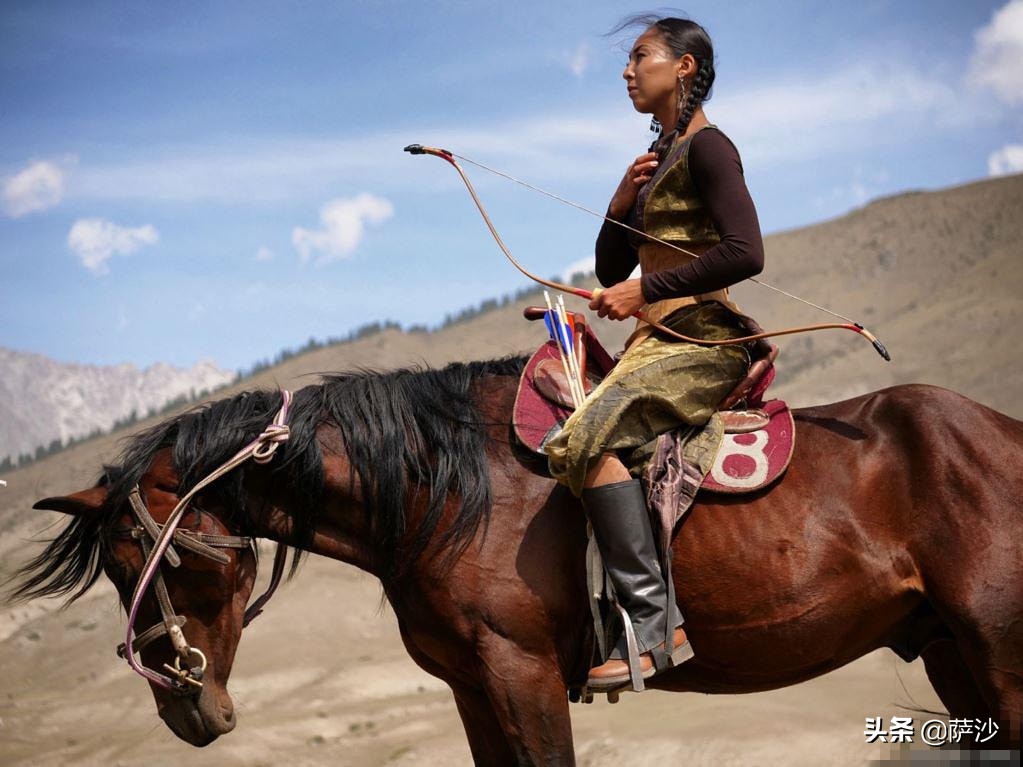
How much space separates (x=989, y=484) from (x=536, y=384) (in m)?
1.74

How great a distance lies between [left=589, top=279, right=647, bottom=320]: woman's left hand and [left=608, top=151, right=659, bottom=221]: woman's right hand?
1.54 ft

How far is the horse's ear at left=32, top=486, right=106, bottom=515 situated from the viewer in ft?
12.0

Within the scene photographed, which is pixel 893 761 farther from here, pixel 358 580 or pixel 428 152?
pixel 358 580

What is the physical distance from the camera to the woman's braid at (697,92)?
3982 millimetres

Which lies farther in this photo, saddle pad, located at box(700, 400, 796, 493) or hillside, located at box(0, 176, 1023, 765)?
hillside, located at box(0, 176, 1023, 765)

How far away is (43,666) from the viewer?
49.9 ft

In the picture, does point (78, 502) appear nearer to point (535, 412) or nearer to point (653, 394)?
point (535, 412)

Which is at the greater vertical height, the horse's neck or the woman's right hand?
the woman's right hand

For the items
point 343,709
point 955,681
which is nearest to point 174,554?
point 955,681

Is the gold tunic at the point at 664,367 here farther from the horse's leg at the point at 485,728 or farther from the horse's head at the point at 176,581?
the horse's head at the point at 176,581

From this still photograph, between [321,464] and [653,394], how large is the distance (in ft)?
4.23

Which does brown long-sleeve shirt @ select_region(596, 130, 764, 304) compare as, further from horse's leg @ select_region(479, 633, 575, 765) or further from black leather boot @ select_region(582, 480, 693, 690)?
horse's leg @ select_region(479, 633, 575, 765)

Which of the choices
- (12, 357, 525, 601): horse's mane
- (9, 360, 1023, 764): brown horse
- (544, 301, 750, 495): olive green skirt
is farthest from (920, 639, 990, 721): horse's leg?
(12, 357, 525, 601): horse's mane

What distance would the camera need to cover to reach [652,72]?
4.00m
